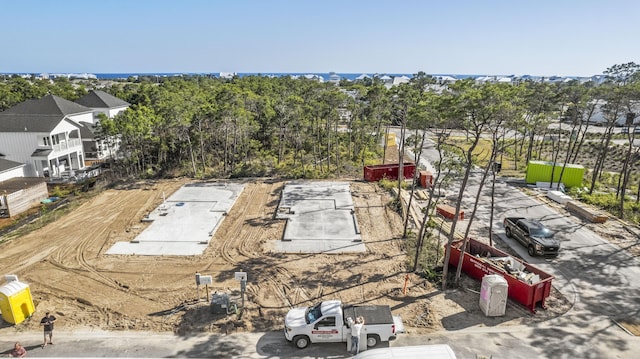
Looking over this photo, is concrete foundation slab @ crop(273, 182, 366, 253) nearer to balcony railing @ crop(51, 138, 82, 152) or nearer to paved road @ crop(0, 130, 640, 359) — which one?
paved road @ crop(0, 130, 640, 359)

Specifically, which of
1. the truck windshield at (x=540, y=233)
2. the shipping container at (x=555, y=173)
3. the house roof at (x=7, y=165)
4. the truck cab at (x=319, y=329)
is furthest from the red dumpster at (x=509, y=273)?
the house roof at (x=7, y=165)

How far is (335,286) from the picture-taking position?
14805 millimetres

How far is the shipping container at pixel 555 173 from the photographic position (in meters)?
29.4

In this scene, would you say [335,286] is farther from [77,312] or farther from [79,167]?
[79,167]

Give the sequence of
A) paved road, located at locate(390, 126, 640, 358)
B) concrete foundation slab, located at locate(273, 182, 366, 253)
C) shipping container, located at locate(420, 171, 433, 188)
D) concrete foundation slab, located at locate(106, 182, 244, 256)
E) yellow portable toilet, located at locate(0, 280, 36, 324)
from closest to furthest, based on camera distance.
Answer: paved road, located at locate(390, 126, 640, 358)
yellow portable toilet, located at locate(0, 280, 36, 324)
concrete foundation slab, located at locate(106, 182, 244, 256)
concrete foundation slab, located at locate(273, 182, 366, 253)
shipping container, located at locate(420, 171, 433, 188)

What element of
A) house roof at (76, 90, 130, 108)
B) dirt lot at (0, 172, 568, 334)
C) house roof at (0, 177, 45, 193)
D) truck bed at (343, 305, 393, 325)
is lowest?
dirt lot at (0, 172, 568, 334)

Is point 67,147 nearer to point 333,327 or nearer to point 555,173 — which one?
point 333,327

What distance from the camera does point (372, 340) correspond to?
11336mm

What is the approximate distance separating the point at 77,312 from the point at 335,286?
940 centimetres

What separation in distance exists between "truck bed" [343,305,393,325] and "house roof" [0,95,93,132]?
3171cm

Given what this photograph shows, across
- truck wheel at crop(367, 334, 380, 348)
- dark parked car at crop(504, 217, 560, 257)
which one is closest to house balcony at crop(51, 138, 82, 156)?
truck wheel at crop(367, 334, 380, 348)

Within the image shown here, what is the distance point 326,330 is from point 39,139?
32.1 meters

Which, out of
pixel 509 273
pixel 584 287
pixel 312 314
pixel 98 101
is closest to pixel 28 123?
pixel 98 101

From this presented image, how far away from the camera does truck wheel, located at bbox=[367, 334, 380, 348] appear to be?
1133 cm
